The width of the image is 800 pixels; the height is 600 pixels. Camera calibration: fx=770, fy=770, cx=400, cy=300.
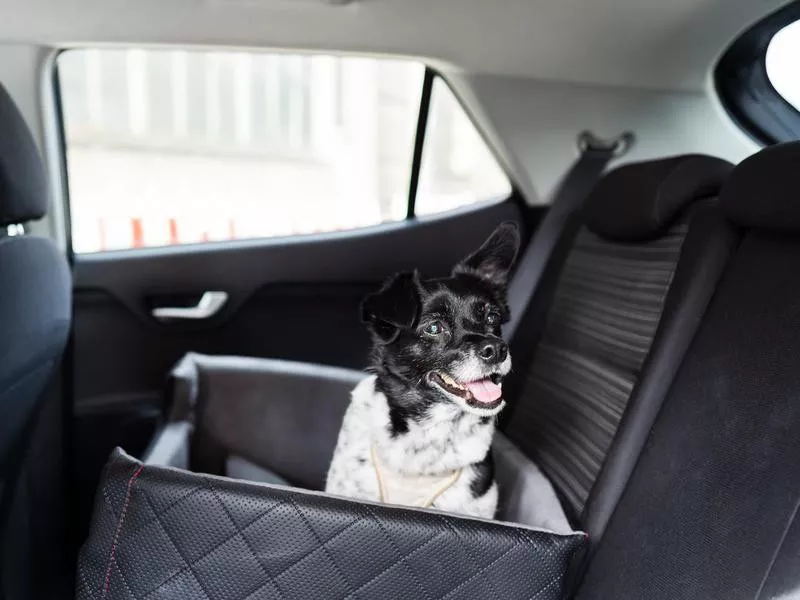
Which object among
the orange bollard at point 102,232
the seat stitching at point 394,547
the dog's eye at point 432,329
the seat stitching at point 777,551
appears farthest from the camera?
the orange bollard at point 102,232

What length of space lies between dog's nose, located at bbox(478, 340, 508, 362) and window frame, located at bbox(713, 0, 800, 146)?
4.29 ft

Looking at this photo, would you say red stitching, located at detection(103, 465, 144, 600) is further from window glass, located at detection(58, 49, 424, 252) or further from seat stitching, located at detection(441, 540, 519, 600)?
window glass, located at detection(58, 49, 424, 252)

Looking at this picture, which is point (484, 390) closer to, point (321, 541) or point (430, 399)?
point (430, 399)

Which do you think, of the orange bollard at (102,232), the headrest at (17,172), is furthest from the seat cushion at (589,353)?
the orange bollard at (102,232)

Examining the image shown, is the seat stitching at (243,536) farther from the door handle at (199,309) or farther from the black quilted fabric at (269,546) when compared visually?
the door handle at (199,309)

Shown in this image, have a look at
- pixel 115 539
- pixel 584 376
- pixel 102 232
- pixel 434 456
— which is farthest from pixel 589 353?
pixel 102 232

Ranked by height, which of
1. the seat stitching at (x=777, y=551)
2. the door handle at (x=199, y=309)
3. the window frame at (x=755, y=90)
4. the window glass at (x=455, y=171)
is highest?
the window frame at (x=755, y=90)

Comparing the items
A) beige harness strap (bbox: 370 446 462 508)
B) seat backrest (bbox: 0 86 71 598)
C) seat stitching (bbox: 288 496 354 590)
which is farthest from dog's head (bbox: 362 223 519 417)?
seat backrest (bbox: 0 86 71 598)

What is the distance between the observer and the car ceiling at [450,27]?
230 centimetres

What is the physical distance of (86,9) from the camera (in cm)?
225

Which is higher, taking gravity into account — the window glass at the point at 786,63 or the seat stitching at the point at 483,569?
the window glass at the point at 786,63

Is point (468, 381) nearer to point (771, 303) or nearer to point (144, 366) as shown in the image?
point (771, 303)

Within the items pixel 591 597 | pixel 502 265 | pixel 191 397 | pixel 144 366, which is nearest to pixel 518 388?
pixel 502 265

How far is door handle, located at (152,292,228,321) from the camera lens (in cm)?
287
